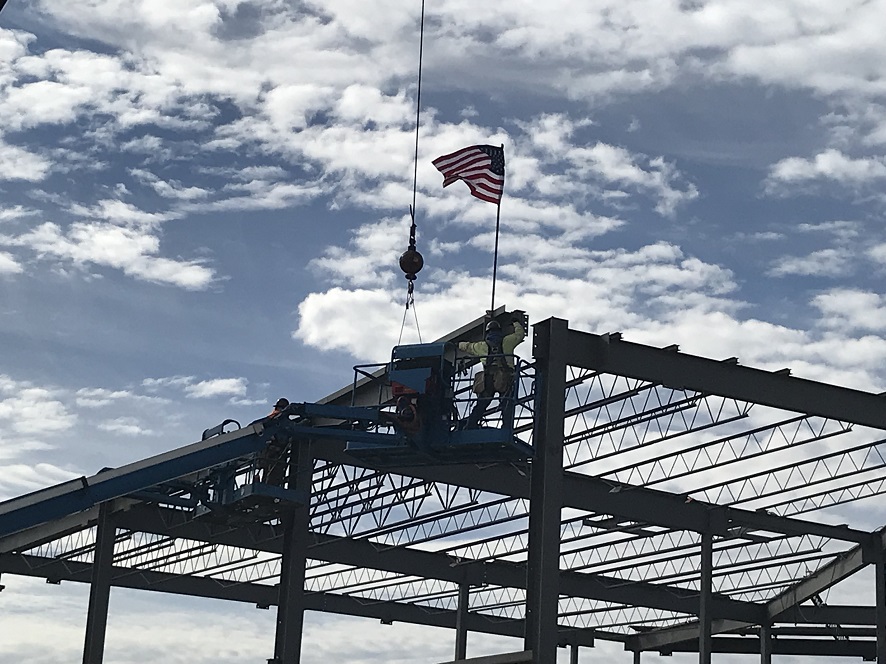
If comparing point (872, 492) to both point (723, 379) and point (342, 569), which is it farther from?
point (342, 569)

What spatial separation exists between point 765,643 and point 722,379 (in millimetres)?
28048

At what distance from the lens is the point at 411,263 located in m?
30.2

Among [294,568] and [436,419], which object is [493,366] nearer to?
[436,419]

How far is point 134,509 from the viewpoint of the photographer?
45.1 meters

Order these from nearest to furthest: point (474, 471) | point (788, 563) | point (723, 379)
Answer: point (723, 379) < point (474, 471) < point (788, 563)

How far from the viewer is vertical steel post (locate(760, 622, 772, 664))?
56094 millimetres

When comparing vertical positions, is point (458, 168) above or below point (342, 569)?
above

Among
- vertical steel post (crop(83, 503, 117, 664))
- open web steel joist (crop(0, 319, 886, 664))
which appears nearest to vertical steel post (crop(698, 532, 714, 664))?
open web steel joist (crop(0, 319, 886, 664))

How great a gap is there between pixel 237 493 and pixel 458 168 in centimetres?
1080

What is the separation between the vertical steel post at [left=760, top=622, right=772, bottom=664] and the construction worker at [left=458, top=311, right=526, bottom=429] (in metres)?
31.6

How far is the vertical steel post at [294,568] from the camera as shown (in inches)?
1453

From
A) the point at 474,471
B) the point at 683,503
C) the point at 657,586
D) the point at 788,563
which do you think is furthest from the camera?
the point at 657,586

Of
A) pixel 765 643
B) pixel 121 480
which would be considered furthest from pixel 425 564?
pixel 121 480

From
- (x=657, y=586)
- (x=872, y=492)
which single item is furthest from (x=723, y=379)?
(x=657, y=586)
